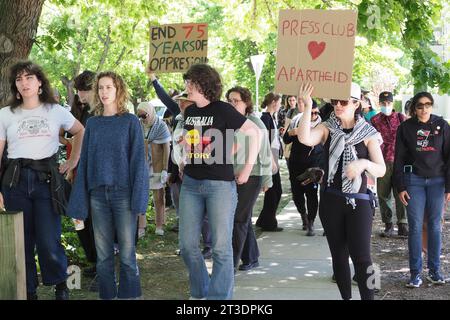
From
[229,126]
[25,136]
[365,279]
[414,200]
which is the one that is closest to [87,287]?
[25,136]

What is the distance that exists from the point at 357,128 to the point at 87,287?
3187mm

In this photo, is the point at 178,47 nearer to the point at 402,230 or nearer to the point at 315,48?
the point at 315,48

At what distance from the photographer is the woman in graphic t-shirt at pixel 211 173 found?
5.61 meters

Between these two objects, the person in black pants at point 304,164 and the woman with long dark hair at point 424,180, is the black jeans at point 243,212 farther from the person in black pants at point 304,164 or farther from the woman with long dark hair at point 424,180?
the person in black pants at point 304,164

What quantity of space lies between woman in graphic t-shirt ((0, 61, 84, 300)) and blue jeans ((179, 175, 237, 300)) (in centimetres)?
112

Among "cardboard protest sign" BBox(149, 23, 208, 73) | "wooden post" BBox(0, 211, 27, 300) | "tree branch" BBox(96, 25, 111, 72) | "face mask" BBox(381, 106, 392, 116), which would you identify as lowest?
"wooden post" BBox(0, 211, 27, 300)

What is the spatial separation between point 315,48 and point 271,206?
16.0 feet

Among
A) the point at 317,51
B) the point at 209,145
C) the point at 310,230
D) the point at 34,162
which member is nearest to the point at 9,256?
the point at 34,162

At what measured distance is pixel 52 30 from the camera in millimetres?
10383

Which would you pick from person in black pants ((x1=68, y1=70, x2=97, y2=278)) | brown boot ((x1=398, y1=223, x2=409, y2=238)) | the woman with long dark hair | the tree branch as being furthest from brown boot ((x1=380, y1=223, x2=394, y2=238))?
the tree branch

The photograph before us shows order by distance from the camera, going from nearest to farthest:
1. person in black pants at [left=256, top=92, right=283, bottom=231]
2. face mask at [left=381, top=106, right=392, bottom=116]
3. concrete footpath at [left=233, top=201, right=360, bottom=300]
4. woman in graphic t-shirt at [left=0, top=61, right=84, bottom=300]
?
woman in graphic t-shirt at [left=0, top=61, right=84, bottom=300], concrete footpath at [left=233, top=201, right=360, bottom=300], person in black pants at [left=256, top=92, right=283, bottom=231], face mask at [left=381, top=106, right=392, bottom=116]

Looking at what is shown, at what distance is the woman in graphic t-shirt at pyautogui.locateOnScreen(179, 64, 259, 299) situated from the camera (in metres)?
5.61

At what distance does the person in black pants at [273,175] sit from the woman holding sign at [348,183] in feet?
13.0

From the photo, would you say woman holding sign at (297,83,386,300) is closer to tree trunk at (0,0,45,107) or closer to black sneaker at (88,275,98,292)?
black sneaker at (88,275,98,292)
